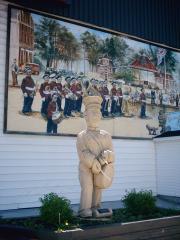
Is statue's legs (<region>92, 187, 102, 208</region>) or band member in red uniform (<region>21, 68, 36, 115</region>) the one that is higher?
band member in red uniform (<region>21, 68, 36, 115</region>)

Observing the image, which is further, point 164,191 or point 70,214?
point 164,191

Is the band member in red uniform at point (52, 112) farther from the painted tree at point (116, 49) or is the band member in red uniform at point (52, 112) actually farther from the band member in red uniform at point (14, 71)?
the painted tree at point (116, 49)

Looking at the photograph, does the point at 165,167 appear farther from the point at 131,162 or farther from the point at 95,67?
the point at 95,67

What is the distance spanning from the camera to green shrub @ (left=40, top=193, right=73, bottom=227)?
7.23 meters

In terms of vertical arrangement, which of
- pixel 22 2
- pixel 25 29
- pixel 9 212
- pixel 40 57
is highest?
pixel 22 2

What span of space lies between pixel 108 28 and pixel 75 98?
3342 millimetres

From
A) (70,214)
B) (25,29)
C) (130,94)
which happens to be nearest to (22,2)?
(25,29)

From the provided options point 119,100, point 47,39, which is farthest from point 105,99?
point 47,39

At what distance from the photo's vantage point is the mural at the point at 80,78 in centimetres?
1238

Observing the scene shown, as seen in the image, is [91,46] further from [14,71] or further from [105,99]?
[14,71]

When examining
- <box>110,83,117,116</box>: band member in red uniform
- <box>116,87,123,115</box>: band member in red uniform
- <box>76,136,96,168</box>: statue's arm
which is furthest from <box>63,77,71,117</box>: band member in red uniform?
<box>76,136,96,168</box>: statue's arm

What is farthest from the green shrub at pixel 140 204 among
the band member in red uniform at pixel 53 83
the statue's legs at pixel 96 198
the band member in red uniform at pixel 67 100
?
the band member in red uniform at pixel 53 83

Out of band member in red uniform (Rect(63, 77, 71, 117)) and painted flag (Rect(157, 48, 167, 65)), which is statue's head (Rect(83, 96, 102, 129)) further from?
painted flag (Rect(157, 48, 167, 65))

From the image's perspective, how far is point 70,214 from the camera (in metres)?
7.48
